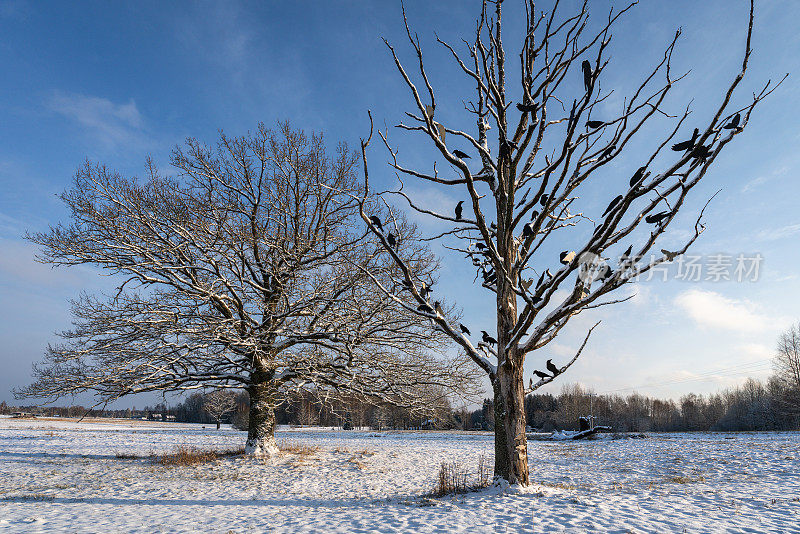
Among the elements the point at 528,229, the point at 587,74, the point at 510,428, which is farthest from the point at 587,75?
the point at 510,428

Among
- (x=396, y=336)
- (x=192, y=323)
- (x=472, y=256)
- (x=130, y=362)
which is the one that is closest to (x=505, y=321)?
(x=472, y=256)

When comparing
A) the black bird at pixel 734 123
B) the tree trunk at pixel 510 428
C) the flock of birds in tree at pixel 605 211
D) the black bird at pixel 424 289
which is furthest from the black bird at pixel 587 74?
the tree trunk at pixel 510 428

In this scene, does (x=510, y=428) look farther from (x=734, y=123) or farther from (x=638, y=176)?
(x=734, y=123)

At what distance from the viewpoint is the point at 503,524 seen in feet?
16.2

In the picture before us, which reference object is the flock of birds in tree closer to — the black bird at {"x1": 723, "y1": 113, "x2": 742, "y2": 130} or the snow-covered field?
the black bird at {"x1": 723, "y1": 113, "x2": 742, "y2": 130}

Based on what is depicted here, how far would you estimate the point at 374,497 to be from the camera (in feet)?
24.8

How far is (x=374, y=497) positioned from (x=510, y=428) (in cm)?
318

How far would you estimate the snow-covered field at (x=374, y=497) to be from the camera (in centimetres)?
526

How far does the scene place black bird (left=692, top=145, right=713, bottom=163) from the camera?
481cm

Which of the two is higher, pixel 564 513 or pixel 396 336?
pixel 396 336

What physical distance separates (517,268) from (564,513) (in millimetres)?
3551

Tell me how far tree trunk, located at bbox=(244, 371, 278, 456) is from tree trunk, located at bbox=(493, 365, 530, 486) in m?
7.54

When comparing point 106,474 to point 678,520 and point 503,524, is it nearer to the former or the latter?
point 503,524

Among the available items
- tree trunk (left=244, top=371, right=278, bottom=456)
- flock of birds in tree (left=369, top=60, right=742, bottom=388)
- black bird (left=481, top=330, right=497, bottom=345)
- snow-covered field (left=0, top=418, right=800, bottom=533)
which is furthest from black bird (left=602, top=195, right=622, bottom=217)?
tree trunk (left=244, top=371, right=278, bottom=456)
